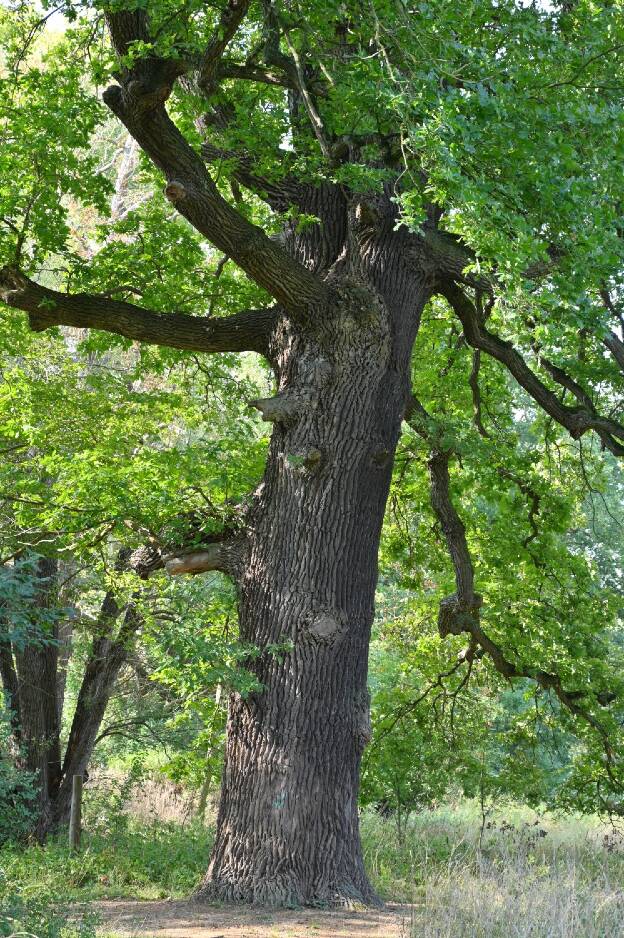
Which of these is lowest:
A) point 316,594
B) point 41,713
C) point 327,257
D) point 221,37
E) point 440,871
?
point 440,871

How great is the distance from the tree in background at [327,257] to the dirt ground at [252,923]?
242mm

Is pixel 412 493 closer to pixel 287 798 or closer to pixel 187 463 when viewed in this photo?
pixel 187 463

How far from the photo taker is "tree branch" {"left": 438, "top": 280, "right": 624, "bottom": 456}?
8.80 m

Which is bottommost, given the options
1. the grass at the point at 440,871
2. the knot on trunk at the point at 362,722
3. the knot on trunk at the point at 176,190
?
the grass at the point at 440,871

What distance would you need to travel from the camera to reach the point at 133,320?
26.1 feet

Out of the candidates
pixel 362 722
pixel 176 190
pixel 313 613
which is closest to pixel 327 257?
pixel 176 190

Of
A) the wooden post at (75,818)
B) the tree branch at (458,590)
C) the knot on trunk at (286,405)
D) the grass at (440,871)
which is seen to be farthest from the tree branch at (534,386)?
the wooden post at (75,818)

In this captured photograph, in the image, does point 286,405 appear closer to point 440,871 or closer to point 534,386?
point 534,386

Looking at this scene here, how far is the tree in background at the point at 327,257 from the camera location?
5977 mm

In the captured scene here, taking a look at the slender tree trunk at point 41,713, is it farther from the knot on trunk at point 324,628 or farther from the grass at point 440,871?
the knot on trunk at point 324,628

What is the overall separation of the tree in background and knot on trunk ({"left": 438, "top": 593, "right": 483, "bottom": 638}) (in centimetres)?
2

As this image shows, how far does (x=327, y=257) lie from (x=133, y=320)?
1.86m

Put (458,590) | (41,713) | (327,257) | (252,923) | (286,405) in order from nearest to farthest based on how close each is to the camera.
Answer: (252,923) < (286,405) < (327,257) < (458,590) < (41,713)

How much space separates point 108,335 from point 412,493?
4344mm
